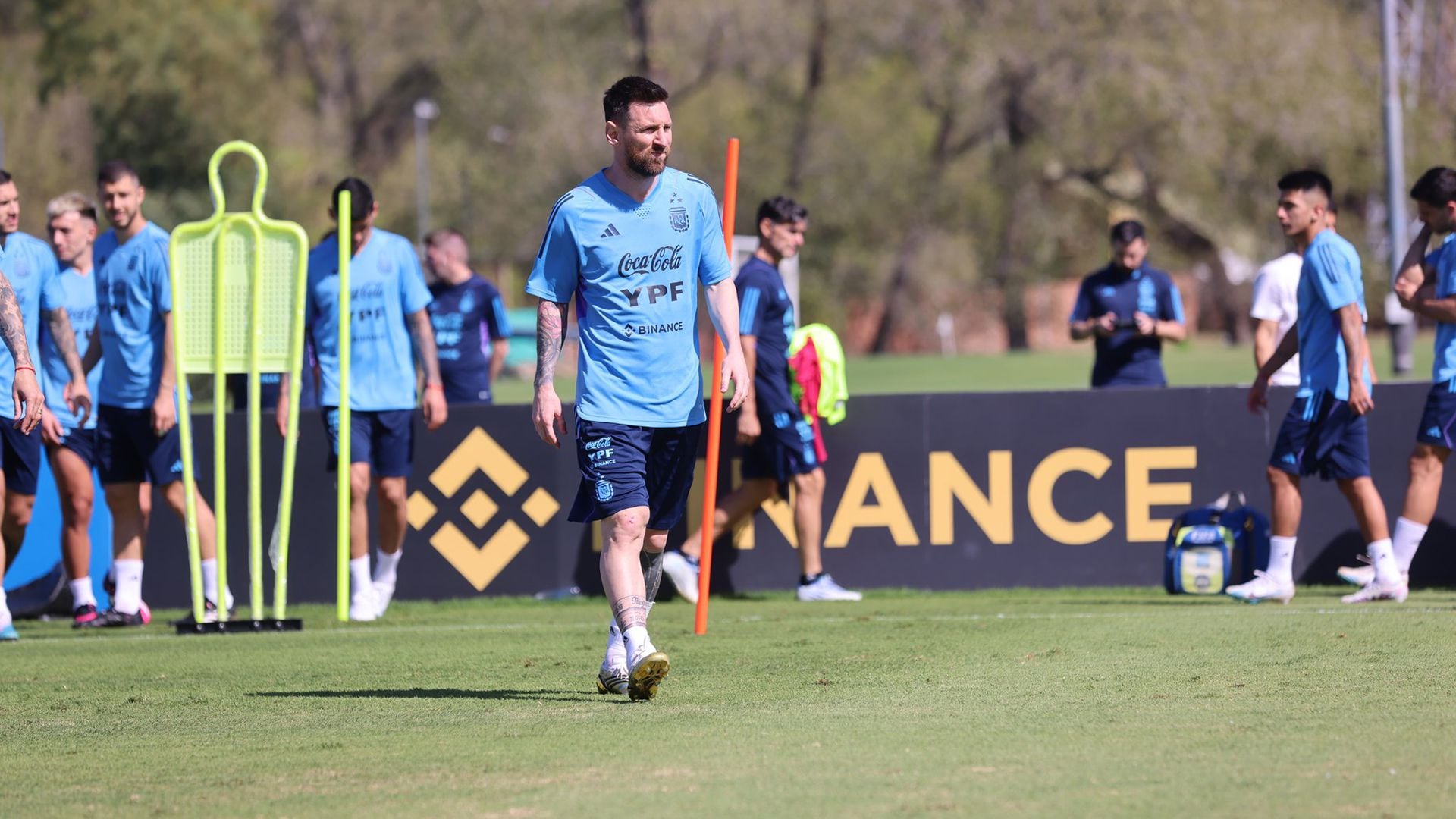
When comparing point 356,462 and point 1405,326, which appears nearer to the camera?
point 356,462

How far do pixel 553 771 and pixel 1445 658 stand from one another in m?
3.60

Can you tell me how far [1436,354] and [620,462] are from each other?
189 inches

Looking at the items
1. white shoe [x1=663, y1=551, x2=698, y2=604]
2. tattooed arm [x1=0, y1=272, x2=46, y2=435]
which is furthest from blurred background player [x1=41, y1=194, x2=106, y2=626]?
white shoe [x1=663, y1=551, x2=698, y2=604]

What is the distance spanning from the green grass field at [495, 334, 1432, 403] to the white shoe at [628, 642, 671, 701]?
16.4 m

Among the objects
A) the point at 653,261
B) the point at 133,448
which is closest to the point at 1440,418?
the point at 653,261

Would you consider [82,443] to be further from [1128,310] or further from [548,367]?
[1128,310]

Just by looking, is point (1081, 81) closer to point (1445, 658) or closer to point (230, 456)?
point (230, 456)

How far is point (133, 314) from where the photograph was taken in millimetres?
9836

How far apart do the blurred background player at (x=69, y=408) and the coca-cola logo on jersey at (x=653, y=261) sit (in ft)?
14.2

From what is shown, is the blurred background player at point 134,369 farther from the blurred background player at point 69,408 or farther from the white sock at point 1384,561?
the white sock at point 1384,561

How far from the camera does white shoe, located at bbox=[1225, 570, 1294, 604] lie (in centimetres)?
955

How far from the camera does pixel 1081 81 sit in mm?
44312

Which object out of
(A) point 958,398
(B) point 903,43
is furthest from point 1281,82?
(A) point 958,398

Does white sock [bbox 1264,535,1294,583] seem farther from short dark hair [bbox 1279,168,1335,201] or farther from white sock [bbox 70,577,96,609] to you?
white sock [bbox 70,577,96,609]
